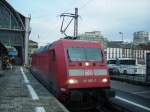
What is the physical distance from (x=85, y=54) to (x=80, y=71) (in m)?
1.00

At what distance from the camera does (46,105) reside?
12945mm

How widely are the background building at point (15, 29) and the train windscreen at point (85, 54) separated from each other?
75.0 m

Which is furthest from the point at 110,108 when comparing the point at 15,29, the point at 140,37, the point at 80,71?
the point at 140,37

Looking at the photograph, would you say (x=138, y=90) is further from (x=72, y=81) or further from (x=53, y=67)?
(x=72, y=81)

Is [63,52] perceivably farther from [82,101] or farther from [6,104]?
[6,104]

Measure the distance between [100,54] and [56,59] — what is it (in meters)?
1.90

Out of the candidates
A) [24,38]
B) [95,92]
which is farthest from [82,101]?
[24,38]

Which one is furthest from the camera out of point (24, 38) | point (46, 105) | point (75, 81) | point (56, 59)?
Answer: point (24, 38)

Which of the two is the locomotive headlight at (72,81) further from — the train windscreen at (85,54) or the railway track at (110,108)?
the railway track at (110,108)

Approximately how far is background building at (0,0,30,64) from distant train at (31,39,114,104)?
74909mm

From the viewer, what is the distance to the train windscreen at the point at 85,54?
15.5 m

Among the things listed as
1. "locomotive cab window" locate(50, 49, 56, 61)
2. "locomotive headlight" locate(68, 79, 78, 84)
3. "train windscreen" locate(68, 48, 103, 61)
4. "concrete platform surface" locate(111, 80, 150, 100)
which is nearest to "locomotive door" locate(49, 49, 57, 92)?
"locomotive cab window" locate(50, 49, 56, 61)

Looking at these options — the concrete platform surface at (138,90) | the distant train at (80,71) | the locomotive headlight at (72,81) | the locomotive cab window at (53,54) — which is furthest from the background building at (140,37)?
the locomotive headlight at (72,81)

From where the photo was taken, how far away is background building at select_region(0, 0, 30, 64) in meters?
91.4
